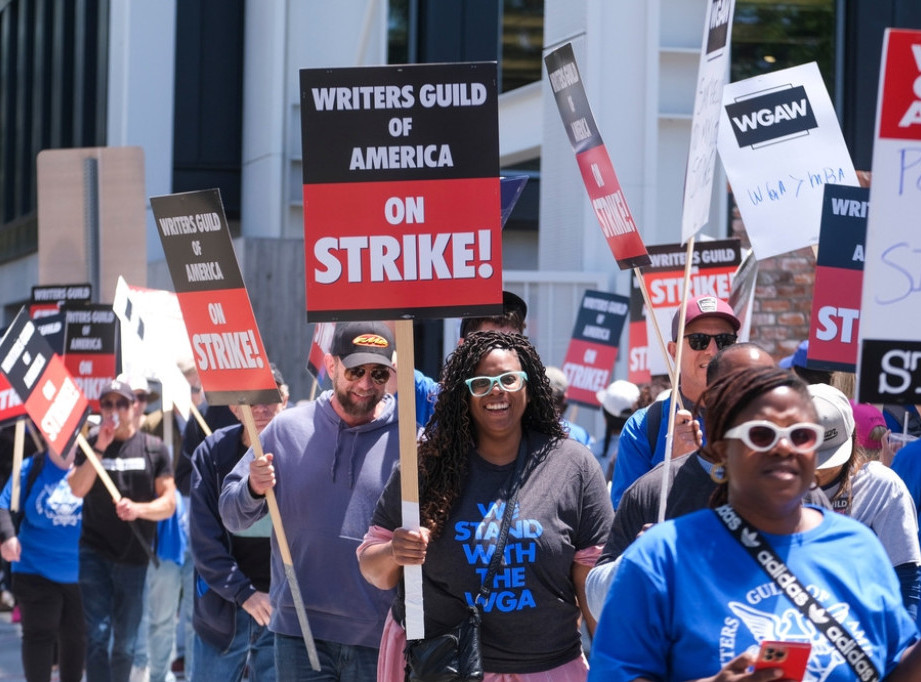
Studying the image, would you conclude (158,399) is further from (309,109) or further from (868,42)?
(309,109)

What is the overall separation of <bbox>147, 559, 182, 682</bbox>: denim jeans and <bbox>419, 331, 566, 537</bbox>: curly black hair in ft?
16.6

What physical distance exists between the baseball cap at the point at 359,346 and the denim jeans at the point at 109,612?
12.1 feet

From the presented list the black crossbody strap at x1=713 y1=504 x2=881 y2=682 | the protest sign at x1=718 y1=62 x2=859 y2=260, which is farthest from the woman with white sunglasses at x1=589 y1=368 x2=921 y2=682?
the protest sign at x1=718 y1=62 x2=859 y2=260

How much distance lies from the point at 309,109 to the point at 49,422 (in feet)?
15.1

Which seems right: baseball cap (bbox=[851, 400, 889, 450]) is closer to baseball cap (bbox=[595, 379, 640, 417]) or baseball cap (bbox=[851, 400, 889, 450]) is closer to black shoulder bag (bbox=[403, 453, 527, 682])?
black shoulder bag (bbox=[403, 453, 527, 682])

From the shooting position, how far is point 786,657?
2795 mm

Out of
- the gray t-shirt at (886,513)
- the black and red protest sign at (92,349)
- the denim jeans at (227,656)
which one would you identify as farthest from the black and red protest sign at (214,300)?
the black and red protest sign at (92,349)

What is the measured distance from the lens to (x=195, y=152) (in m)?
20.4

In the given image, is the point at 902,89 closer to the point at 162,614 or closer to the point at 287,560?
the point at 287,560

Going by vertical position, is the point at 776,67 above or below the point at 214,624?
above

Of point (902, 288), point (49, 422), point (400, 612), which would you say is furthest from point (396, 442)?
point (49, 422)

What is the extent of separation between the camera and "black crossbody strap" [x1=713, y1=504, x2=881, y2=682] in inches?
115

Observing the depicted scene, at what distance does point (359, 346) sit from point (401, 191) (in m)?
1.25

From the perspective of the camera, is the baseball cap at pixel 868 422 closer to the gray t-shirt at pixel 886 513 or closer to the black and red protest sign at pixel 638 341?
the gray t-shirt at pixel 886 513
